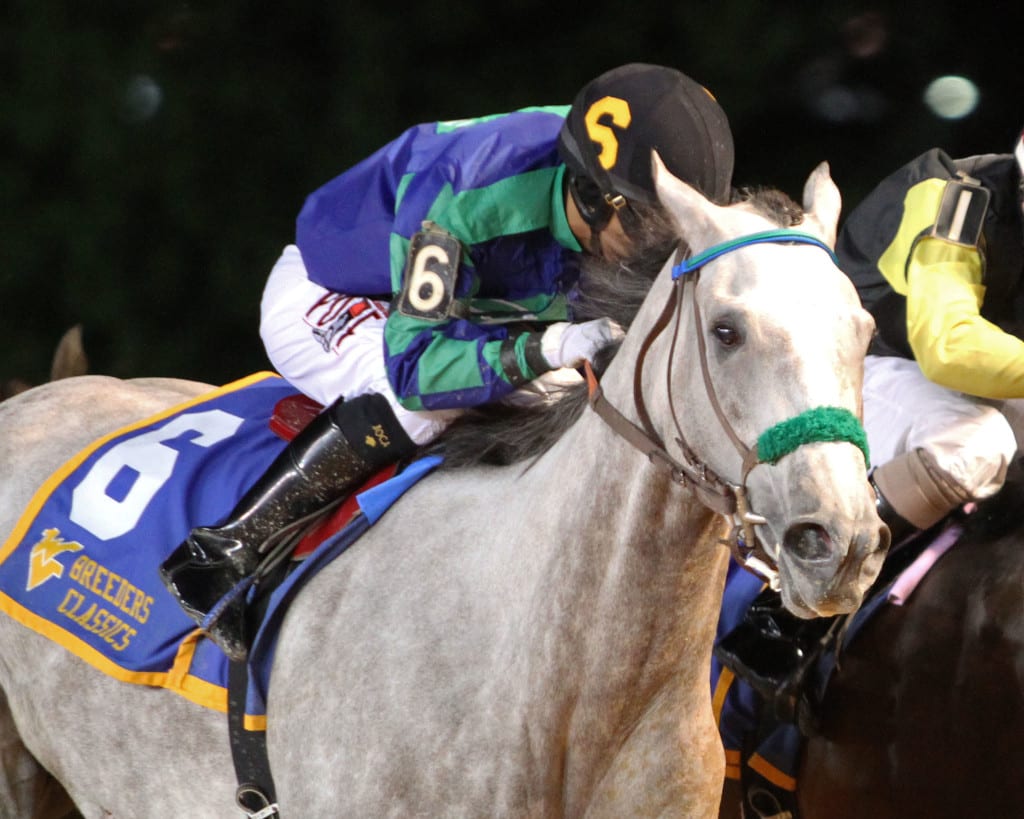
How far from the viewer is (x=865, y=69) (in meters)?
4.04

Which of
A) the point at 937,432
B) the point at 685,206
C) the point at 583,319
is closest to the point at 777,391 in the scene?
the point at 685,206

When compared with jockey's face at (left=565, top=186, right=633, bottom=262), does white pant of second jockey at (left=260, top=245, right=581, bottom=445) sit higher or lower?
lower

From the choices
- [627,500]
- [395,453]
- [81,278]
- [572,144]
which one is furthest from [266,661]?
[81,278]

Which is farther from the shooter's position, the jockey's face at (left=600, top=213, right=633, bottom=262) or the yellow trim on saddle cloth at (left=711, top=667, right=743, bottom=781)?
the yellow trim on saddle cloth at (left=711, top=667, right=743, bottom=781)

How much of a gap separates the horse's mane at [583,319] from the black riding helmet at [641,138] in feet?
0.22

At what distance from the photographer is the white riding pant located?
2.46m

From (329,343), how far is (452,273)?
0.40 meters

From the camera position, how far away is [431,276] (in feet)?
7.07

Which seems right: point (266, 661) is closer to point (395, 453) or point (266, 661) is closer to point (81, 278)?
point (395, 453)

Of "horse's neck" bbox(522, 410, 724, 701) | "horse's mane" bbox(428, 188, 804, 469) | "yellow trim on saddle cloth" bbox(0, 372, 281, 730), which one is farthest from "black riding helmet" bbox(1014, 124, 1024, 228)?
"yellow trim on saddle cloth" bbox(0, 372, 281, 730)

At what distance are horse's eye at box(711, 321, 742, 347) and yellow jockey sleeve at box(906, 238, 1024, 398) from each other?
871mm

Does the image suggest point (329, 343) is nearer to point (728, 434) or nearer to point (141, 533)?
point (141, 533)

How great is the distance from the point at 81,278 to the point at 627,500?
3.06 metres

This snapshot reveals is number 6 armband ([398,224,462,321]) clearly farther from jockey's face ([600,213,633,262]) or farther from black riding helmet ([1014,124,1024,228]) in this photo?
black riding helmet ([1014,124,1024,228])
